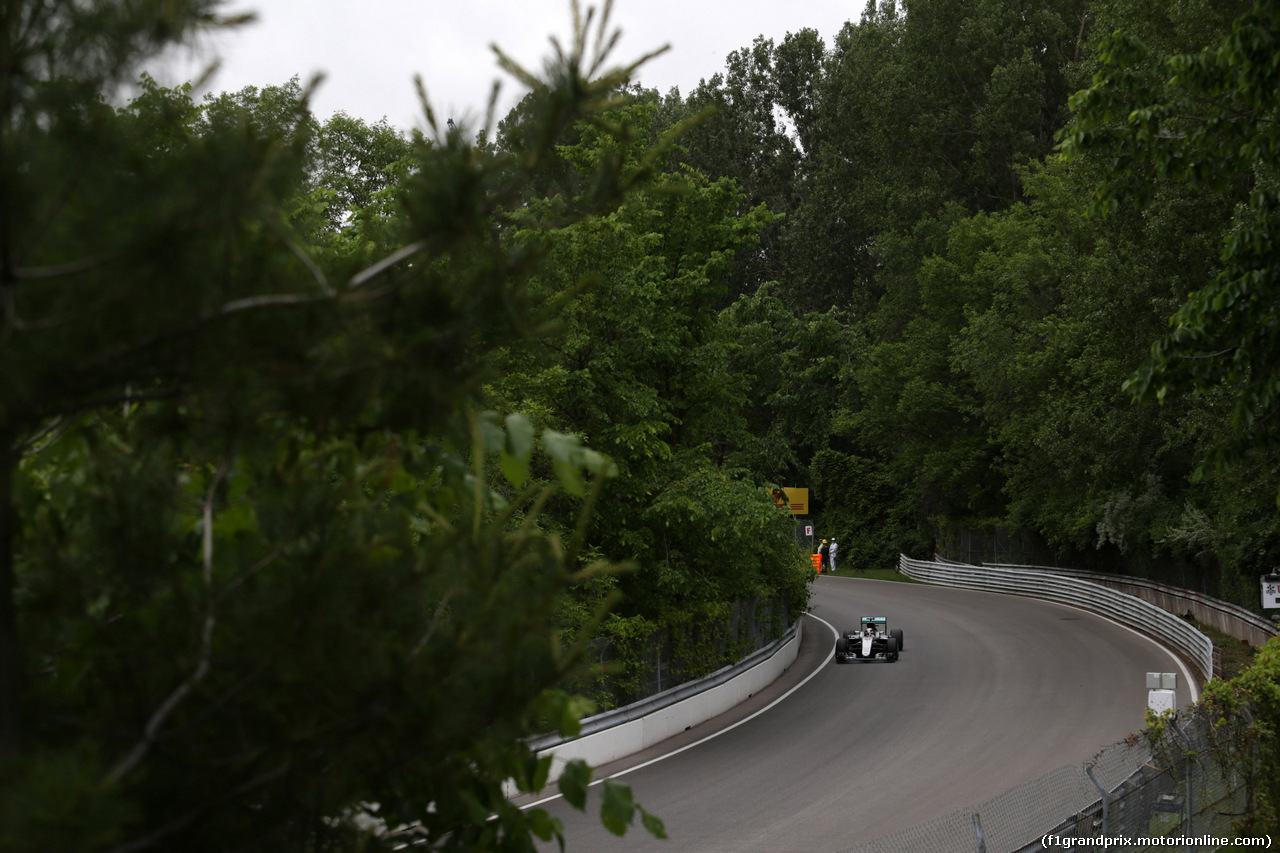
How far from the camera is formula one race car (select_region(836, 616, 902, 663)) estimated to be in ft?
94.1

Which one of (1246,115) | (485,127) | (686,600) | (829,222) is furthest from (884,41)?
(485,127)

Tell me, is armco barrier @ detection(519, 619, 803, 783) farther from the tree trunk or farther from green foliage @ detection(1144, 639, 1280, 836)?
the tree trunk

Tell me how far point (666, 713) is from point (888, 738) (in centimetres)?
418

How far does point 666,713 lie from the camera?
2091 cm

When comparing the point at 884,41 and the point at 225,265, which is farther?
the point at 884,41

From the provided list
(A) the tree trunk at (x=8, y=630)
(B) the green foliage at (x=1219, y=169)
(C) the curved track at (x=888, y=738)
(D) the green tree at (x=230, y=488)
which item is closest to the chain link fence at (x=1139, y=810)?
(C) the curved track at (x=888, y=738)

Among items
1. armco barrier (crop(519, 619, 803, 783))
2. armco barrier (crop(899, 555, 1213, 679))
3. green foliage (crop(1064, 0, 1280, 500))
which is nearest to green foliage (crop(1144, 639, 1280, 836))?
green foliage (crop(1064, 0, 1280, 500))

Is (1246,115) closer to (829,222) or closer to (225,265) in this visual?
(225,265)

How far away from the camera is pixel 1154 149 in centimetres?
993

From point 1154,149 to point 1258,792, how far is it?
6676 millimetres

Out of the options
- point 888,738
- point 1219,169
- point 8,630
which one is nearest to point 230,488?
point 8,630

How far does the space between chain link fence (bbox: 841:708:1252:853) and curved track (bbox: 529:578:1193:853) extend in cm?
289

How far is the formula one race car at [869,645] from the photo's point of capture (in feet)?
94.1

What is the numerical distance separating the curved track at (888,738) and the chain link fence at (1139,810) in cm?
289
